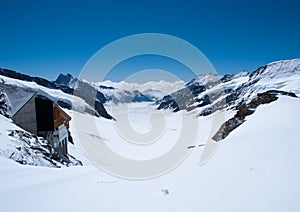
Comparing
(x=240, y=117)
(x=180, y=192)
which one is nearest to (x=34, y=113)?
(x=180, y=192)

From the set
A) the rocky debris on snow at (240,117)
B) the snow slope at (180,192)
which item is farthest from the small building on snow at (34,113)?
the rocky debris on snow at (240,117)

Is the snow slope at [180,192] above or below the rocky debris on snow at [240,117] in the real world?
below

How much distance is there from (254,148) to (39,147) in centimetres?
915

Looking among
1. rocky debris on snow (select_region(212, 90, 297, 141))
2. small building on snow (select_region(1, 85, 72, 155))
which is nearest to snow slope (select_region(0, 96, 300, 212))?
small building on snow (select_region(1, 85, 72, 155))

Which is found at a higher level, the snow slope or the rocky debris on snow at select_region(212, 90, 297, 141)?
the rocky debris on snow at select_region(212, 90, 297, 141)

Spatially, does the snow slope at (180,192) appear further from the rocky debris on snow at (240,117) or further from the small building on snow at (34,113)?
the rocky debris on snow at (240,117)

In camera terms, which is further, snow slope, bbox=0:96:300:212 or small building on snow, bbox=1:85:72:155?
small building on snow, bbox=1:85:72:155

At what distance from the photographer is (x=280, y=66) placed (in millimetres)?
163500

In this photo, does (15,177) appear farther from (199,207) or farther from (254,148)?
(254,148)

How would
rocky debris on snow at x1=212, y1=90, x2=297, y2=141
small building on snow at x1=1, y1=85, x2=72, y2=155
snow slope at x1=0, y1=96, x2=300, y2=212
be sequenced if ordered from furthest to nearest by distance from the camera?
rocky debris on snow at x1=212, y1=90, x2=297, y2=141 < small building on snow at x1=1, y1=85, x2=72, y2=155 < snow slope at x1=0, y1=96, x2=300, y2=212

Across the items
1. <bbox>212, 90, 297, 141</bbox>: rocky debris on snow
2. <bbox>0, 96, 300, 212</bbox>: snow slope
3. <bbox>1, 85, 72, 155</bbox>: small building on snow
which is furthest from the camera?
<bbox>212, 90, 297, 141</bbox>: rocky debris on snow

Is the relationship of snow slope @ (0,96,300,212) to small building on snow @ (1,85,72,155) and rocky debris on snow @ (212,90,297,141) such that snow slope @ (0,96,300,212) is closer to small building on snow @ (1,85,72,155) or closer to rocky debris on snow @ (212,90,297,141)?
small building on snow @ (1,85,72,155)

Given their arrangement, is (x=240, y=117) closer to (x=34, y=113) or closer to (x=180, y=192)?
(x=34, y=113)

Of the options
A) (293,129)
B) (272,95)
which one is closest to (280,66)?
(272,95)
